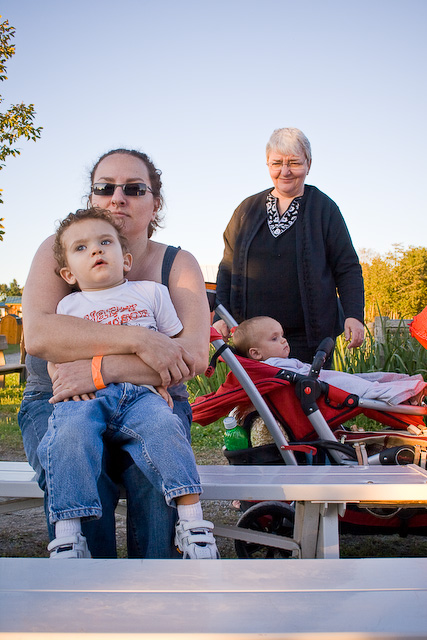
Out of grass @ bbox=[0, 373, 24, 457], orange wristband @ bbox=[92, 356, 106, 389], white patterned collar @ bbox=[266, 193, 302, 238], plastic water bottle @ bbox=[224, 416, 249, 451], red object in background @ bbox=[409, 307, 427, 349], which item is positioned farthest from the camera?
grass @ bbox=[0, 373, 24, 457]

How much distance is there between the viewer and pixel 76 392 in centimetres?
187

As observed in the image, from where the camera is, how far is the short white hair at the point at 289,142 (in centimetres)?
353

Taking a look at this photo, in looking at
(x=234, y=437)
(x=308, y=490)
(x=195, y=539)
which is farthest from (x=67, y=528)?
(x=234, y=437)

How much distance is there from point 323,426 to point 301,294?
3.31 ft

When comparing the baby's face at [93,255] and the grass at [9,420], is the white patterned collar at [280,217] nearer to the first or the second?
the baby's face at [93,255]

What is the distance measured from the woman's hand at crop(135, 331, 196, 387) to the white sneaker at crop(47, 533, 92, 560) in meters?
0.57

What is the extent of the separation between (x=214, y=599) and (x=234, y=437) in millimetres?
1946

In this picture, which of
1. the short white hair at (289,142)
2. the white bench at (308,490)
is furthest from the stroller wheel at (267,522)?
the short white hair at (289,142)

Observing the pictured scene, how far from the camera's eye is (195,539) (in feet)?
5.24

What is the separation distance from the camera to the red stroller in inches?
107

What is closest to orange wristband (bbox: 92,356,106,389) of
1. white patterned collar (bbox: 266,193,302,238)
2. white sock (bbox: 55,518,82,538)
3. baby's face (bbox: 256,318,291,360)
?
white sock (bbox: 55,518,82,538)

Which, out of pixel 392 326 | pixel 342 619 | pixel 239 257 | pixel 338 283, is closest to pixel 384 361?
pixel 392 326

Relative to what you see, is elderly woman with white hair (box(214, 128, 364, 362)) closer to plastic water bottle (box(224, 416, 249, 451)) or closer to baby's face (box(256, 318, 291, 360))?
baby's face (box(256, 318, 291, 360))

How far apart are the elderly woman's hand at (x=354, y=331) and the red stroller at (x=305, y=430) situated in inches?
20.7
